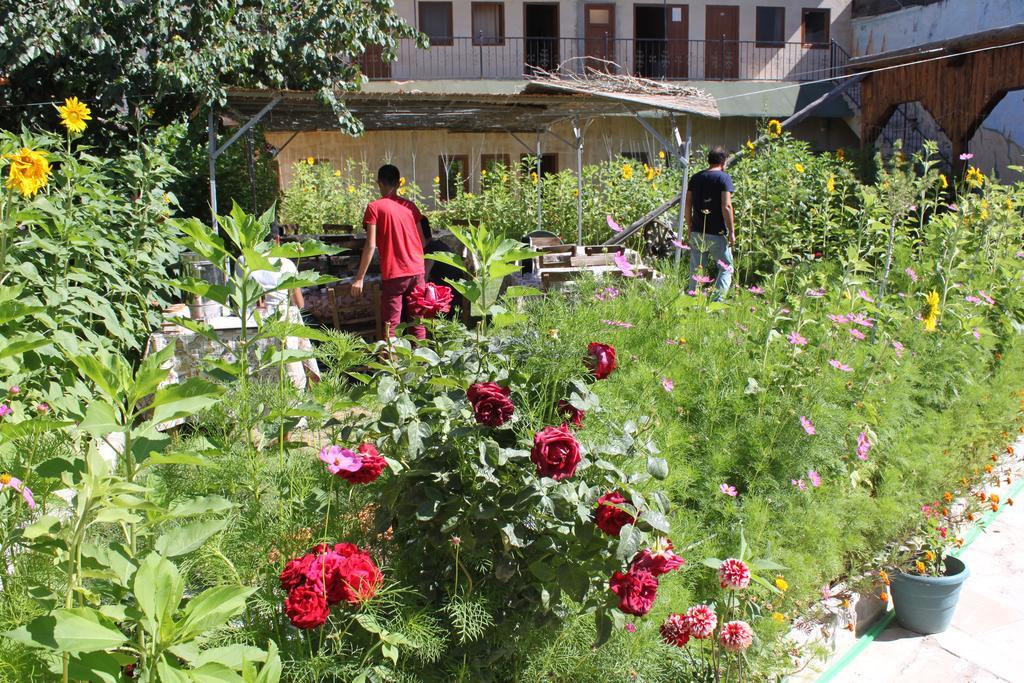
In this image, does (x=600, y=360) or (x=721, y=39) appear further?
(x=721, y=39)

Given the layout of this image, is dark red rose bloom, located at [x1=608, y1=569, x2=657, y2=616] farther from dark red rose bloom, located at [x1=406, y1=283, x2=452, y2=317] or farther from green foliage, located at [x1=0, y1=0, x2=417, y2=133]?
green foliage, located at [x1=0, y1=0, x2=417, y2=133]

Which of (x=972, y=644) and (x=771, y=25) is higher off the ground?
(x=771, y=25)

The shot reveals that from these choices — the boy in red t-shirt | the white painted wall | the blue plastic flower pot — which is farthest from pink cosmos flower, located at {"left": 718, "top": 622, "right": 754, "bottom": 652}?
the white painted wall

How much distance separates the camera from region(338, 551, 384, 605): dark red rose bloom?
1.58m

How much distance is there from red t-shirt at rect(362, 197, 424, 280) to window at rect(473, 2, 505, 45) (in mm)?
17005

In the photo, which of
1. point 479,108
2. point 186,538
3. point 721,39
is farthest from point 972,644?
point 721,39

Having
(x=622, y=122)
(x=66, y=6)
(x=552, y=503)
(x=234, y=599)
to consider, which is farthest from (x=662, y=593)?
(x=622, y=122)

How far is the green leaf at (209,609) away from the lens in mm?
1254

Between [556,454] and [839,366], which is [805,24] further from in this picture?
[556,454]

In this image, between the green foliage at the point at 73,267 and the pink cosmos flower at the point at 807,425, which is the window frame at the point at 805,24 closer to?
the green foliage at the point at 73,267

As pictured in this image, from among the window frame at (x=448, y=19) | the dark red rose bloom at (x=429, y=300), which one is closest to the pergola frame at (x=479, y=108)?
the dark red rose bloom at (x=429, y=300)

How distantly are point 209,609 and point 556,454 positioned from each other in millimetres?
806

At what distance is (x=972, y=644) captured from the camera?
340 centimetres

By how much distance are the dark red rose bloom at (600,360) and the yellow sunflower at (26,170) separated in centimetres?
177
